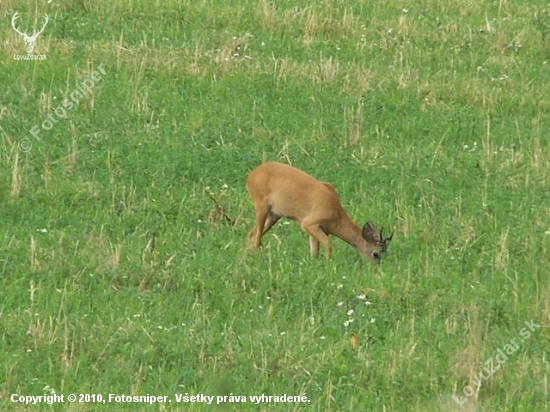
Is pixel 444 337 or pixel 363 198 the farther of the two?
pixel 363 198

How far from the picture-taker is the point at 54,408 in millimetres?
8188

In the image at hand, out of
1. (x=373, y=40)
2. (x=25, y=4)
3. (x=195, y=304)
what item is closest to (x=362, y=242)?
(x=195, y=304)

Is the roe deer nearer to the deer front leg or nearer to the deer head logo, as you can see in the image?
the deer front leg

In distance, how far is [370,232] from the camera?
11367 millimetres

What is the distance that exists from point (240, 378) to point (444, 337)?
5.26 ft

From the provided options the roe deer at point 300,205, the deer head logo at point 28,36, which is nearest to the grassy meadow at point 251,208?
the deer head logo at point 28,36

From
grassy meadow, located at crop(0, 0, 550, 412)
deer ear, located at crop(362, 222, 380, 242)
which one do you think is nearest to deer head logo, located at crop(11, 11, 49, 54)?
grassy meadow, located at crop(0, 0, 550, 412)

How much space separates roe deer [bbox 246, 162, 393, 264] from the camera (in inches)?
460

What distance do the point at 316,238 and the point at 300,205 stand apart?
427mm

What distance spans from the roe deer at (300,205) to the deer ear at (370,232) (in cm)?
9

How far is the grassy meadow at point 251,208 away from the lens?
29.5 feet

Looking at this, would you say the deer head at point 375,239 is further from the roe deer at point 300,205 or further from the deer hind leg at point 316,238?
the deer hind leg at point 316,238

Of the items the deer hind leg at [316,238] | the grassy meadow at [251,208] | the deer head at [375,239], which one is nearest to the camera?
→ the grassy meadow at [251,208]

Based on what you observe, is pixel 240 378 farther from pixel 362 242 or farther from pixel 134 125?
pixel 134 125
